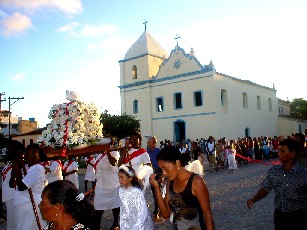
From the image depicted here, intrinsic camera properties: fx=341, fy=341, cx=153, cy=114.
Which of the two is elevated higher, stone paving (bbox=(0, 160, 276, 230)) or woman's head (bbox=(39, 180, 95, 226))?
woman's head (bbox=(39, 180, 95, 226))

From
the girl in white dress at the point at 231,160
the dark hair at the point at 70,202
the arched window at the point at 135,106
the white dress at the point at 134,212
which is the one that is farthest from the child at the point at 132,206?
the arched window at the point at 135,106

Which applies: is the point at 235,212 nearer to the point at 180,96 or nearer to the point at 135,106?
the point at 180,96

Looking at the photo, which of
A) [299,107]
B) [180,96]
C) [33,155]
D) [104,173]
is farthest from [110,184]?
[299,107]

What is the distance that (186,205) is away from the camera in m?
3.57

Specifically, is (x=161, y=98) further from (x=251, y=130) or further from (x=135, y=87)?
(x=251, y=130)

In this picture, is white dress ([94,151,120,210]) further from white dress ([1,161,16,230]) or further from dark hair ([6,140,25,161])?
dark hair ([6,140,25,161])

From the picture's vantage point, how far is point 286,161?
438cm

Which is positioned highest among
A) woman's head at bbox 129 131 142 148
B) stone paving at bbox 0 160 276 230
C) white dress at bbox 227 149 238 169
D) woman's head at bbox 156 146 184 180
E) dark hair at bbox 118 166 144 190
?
woman's head at bbox 129 131 142 148

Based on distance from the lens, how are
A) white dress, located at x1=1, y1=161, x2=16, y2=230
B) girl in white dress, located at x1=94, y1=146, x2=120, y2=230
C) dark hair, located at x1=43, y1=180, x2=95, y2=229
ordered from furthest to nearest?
girl in white dress, located at x1=94, y1=146, x2=120, y2=230 → white dress, located at x1=1, y1=161, x2=16, y2=230 → dark hair, located at x1=43, y1=180, x2=95, y2=229

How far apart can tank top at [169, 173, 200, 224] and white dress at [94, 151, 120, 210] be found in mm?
3939

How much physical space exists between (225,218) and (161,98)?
30.6 metres

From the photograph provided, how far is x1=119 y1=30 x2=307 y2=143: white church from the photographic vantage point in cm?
3481

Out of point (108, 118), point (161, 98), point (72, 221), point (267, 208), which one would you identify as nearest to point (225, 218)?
point (267, 208)

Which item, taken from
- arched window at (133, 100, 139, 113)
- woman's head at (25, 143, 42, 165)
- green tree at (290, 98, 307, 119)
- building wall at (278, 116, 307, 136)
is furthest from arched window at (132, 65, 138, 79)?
green tree at (290, 98, 307, 119)
